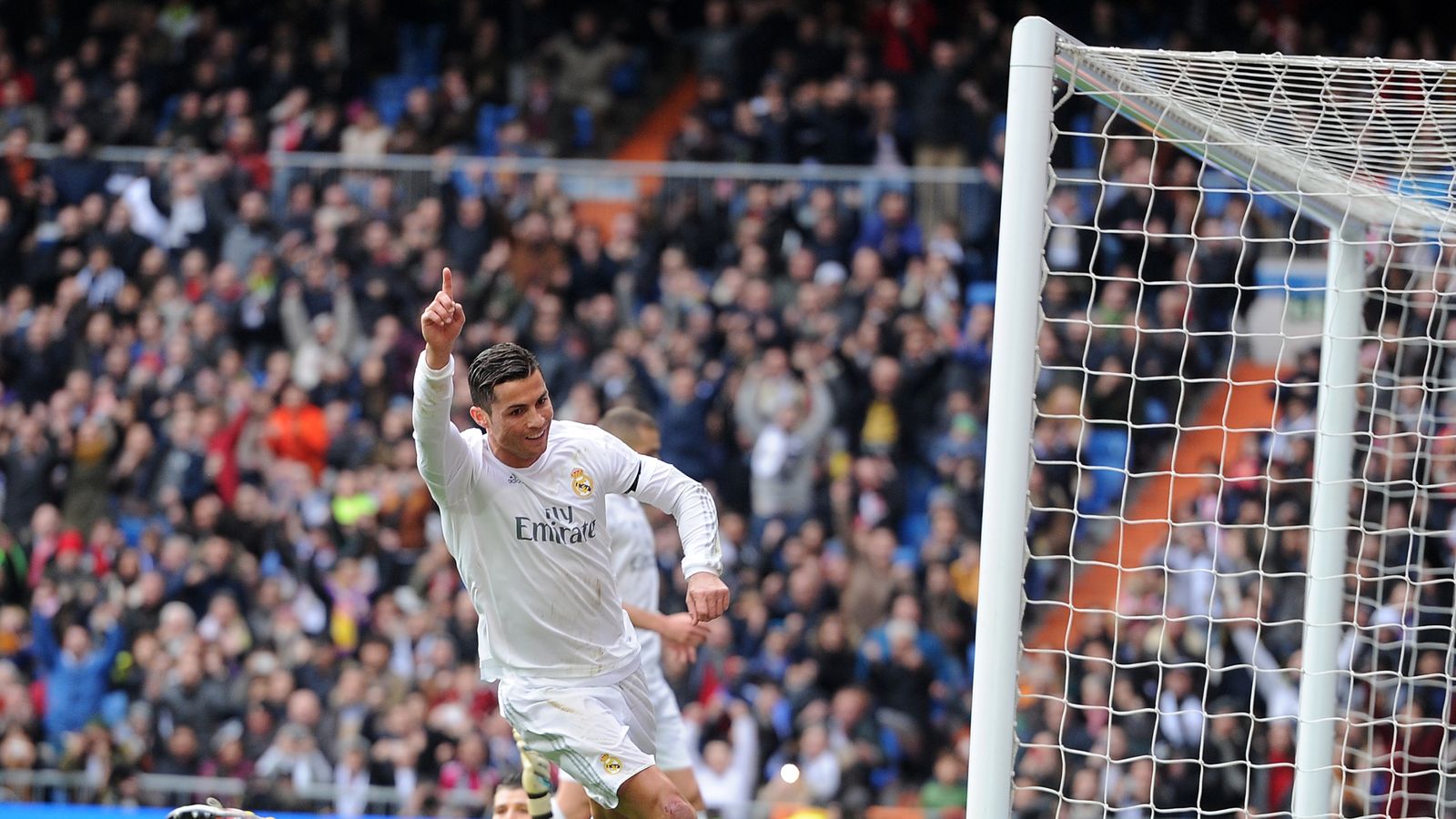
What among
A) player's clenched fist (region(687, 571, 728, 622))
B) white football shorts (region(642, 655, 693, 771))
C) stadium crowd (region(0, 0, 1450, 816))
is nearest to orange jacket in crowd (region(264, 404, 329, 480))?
stadium crowd (region(0, 0, 1450, 816))

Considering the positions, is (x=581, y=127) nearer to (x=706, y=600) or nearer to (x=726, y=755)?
(x=726, y=755)

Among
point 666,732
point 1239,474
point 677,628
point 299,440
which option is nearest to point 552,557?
point 677,628

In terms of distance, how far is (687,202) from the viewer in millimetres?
15484

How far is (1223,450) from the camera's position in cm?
923

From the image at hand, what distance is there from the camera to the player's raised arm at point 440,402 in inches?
220

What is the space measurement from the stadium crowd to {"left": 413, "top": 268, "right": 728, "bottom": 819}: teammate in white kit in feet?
19.3

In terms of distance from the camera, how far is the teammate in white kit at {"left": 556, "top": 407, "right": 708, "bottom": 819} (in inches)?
312

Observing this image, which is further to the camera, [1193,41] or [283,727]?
[1193,41]

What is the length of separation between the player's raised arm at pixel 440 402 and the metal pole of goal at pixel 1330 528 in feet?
11.1

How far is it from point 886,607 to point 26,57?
10.3 metres

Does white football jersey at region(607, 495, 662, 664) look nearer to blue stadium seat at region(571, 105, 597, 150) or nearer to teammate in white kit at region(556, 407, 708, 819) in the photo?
teammate in white kit at region(556, 407, 708, 819)

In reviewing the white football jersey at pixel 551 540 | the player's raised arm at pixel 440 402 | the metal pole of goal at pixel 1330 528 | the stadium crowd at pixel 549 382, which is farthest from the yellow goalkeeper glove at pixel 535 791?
the stadium crowd at pixel 549 382

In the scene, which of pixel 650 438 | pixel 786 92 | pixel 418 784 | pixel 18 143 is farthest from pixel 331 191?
pixel 650 438

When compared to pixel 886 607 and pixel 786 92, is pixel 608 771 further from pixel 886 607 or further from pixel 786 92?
pixel 786 92
